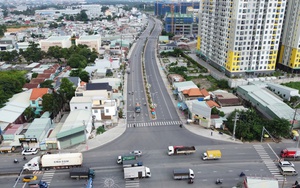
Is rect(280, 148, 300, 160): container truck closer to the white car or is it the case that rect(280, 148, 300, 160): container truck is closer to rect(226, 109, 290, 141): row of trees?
rect(226, 109, 290, 141): row of trees

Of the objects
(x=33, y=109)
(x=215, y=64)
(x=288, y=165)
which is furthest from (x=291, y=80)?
(x=33, y=109)

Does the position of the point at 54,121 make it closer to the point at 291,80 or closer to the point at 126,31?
the point at 291,80

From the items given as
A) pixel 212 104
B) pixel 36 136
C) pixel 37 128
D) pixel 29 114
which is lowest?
pixel 29 114

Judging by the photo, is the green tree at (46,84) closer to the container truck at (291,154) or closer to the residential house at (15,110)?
the residential house at (15,110)

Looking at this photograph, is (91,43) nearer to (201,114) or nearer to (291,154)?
(201,114)

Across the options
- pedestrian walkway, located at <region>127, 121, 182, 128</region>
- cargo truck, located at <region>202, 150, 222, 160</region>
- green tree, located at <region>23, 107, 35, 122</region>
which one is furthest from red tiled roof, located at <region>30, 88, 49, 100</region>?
cargo truck, located at <region>202, 150, 222, 160</region>

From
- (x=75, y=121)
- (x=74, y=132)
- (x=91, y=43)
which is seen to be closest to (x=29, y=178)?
(x=74, y=132)
